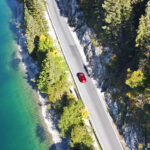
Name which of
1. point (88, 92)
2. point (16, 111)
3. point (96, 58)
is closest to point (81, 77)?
point (88, 92)

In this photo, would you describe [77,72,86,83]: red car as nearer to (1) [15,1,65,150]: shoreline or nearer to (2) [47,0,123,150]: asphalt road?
(2) [47,0,123,150]: asphalt road

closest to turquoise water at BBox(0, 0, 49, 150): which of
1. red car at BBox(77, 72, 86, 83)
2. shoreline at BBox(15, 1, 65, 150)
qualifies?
shoreline at BBox(15, 1, 65, 150)

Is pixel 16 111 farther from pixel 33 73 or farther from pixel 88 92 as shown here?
pixel 88 92

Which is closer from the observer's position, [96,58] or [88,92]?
[88,92]

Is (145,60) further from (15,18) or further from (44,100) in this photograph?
(15,18)

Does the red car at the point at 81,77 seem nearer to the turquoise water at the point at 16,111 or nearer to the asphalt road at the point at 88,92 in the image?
the asphalt road at the point at 88,92

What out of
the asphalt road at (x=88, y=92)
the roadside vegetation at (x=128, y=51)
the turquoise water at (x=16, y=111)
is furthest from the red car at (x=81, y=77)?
the turquoise water at (x=16, y=111)
